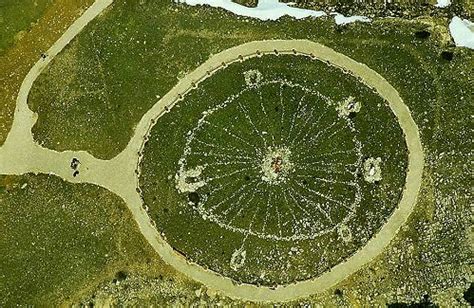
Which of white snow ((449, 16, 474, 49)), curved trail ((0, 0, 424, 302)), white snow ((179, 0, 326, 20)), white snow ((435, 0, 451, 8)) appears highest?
white snow ((435, 0, 451, 8))

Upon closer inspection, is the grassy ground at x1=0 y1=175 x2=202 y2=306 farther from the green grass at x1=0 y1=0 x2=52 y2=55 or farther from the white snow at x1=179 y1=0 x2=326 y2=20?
the white snow at x1=179 y1=0 x2=326 y2=20

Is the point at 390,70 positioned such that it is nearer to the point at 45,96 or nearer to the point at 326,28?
the point at 326,28

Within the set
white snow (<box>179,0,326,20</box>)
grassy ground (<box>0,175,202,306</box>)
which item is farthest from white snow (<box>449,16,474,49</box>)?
grassy ground (<box>0,175,202,306</box>)

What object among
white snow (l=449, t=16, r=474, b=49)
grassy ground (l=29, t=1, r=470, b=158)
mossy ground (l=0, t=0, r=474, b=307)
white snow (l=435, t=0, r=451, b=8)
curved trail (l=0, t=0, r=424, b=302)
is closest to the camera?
mossy ground (l=0, t=0, r=474, b=307)

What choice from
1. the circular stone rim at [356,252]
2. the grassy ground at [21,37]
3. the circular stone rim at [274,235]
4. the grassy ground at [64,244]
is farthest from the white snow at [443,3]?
the grassy ground at [64,244]

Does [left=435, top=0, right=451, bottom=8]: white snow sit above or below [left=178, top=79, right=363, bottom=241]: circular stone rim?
above

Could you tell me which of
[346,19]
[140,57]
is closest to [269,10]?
[346,19]

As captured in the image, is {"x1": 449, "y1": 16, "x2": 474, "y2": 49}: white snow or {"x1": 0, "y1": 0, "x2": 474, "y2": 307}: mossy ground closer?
{"x1": 0, "y1": 0, "x2": 474, "y2": 307}: mossy ground
